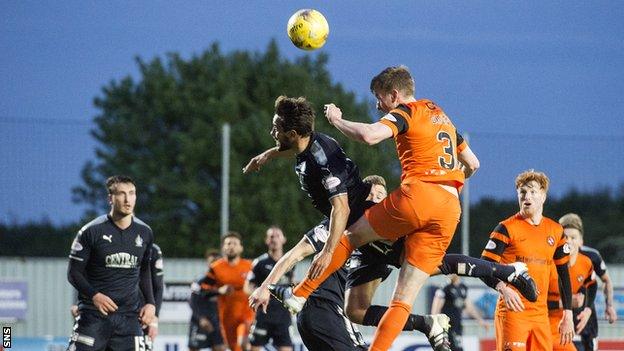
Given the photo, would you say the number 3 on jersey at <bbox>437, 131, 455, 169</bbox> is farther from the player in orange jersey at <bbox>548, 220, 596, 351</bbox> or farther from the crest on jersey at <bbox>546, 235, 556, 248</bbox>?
the player in orange jersey at <bbox>548, 220, 596, 351</bbox>

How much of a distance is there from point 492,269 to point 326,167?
168 centimetres

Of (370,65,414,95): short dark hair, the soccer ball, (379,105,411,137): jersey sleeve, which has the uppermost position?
the soccer ball

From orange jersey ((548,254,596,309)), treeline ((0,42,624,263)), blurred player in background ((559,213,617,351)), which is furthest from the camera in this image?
treeline ((0,42,624,263))

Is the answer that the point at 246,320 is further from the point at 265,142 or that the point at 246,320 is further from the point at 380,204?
the point at 265,142

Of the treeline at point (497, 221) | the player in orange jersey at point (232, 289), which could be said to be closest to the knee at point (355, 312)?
the player in orange jersey at point (232, 289)

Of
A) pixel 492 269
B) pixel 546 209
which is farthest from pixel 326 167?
pixel 546 209

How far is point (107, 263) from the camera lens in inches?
380

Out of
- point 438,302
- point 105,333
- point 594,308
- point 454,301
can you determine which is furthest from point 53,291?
point 105,333

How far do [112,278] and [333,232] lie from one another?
259cm

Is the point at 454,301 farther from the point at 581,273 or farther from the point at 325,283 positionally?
the point at 325,283

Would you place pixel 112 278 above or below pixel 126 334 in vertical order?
above

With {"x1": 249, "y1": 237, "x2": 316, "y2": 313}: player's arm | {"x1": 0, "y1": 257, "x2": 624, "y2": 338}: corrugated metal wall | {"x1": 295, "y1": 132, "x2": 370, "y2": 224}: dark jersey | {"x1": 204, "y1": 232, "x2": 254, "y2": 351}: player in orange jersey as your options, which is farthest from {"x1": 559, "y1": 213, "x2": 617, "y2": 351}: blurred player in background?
{"x1": 0, "y1": 257, "x2": 624, "y2": 338}: corrugated metal wall

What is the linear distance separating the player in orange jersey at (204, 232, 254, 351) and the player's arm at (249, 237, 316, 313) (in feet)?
27.6

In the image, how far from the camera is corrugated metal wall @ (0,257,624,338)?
19.8 meters
